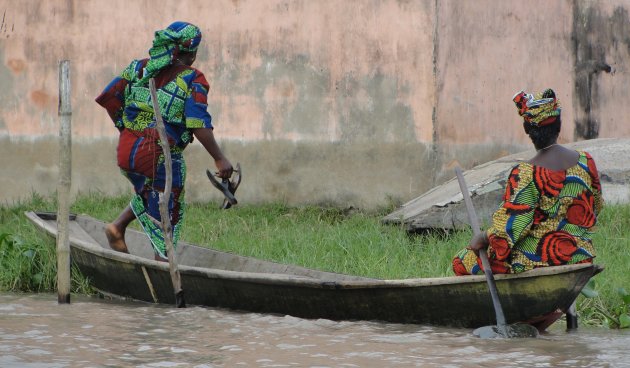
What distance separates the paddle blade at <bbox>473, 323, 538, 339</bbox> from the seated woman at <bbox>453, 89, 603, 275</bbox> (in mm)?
290

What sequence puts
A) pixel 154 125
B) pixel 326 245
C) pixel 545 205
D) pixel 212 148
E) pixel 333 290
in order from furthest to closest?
pixel 326 245, pixel 154 125, pixel 212 148, pixel 333 290, pixel 545 205

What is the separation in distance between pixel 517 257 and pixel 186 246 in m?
3.04

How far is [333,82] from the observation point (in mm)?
10242

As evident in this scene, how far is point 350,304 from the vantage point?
247 inches

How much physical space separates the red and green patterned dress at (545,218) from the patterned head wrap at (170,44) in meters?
2.26

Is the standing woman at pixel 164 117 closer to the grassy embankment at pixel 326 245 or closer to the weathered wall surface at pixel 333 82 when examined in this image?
the grassy embankment at pixel 326 245

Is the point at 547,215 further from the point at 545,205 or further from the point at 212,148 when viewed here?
the point at 212,148

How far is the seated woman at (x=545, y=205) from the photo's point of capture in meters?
5.73

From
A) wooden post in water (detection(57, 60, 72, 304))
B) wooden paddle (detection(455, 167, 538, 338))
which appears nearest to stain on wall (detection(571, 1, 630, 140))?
wooden paddle (detection(455, 167, 538, 338))

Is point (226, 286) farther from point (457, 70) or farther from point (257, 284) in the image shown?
point (457, 70)

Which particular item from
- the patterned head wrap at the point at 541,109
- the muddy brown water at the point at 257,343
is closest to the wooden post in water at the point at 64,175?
the muddy brown water at the point at 257,343

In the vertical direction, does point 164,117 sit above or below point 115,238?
above

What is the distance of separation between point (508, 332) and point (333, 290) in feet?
3.27

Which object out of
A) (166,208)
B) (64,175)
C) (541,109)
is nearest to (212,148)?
(166,208)
